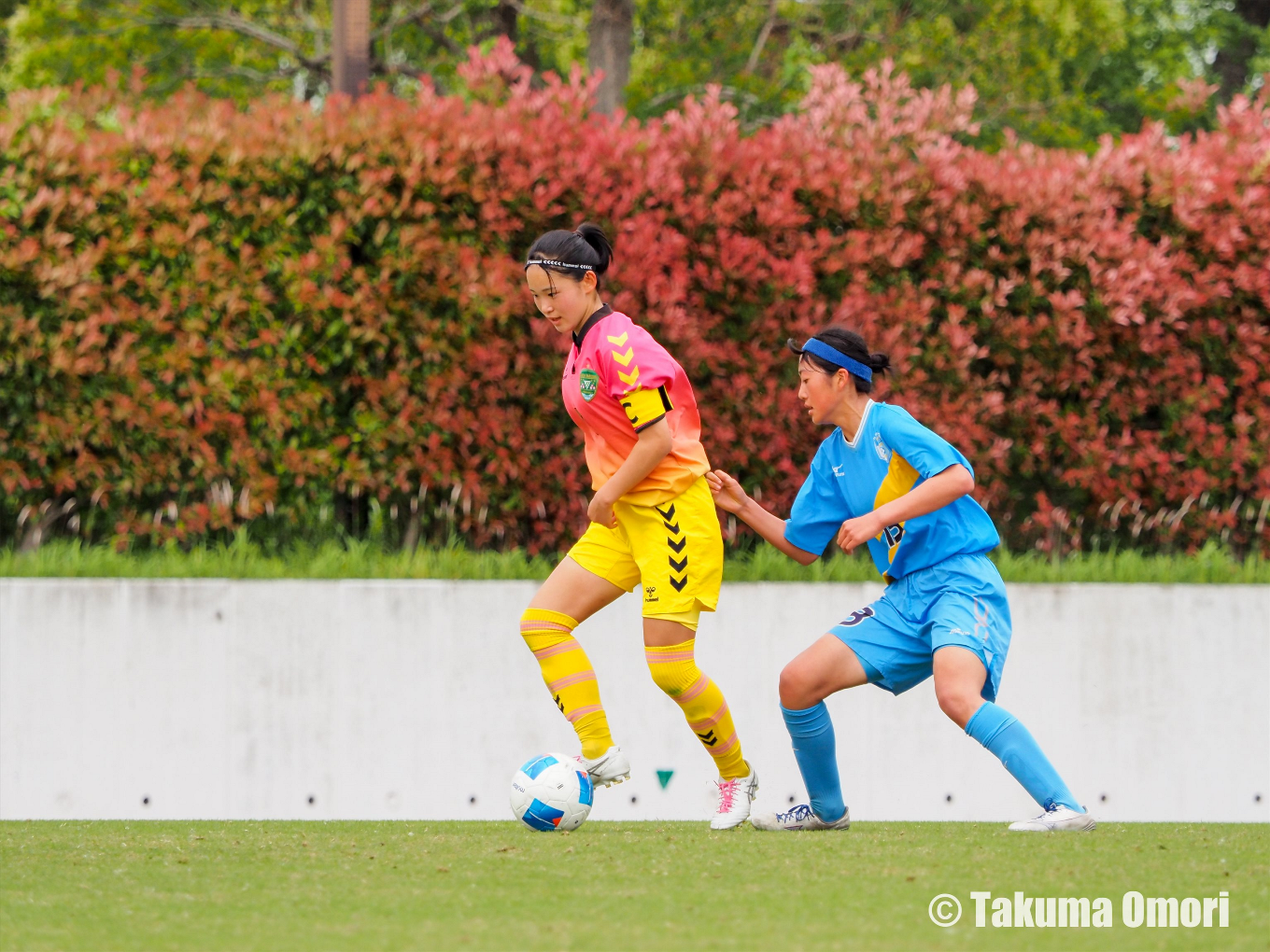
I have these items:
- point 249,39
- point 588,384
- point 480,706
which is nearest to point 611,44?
point 249,39

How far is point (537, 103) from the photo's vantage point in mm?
7953

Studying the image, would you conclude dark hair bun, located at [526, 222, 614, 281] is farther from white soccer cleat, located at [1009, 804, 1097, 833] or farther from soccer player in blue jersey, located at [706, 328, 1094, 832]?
white soccer cleat, located at [1009, 804, 1097, 833]

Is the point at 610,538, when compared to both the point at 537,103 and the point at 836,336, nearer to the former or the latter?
the point at 836,336

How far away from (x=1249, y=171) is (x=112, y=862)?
724 centimetres

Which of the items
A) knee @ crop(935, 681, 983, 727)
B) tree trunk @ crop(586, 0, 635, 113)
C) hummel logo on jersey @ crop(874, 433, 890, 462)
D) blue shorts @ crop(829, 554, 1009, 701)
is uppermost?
tree trunk @ crop(586, 0, 635, 113)

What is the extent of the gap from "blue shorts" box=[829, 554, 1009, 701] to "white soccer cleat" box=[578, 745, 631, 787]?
3.23 feet

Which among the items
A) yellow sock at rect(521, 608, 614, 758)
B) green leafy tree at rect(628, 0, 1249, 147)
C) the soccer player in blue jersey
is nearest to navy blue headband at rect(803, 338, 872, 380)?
the soccer player in blue jersey

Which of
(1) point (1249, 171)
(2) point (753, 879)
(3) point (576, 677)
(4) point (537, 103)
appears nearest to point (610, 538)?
(3) point (576, 677)

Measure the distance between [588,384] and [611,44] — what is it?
9876 millimetres

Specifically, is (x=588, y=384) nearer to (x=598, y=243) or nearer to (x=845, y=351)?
(x=598, y=243)


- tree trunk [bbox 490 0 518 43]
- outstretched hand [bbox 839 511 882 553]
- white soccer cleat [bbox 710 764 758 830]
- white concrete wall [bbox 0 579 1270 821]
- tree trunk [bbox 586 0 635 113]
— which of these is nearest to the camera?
outstretched hand [bbox 839 511 882 553]

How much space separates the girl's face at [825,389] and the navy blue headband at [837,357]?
0.03 metres

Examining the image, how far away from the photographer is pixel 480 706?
7.17 meters

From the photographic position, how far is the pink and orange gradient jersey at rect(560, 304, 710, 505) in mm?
5051
